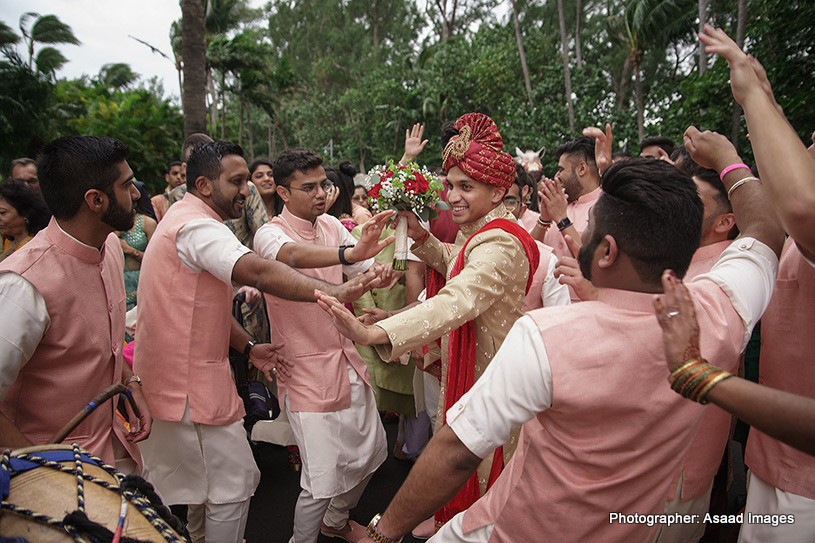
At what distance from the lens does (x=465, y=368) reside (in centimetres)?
271

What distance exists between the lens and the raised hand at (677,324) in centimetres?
131

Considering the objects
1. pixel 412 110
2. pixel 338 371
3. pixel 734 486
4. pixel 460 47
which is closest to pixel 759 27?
pixel 734 486

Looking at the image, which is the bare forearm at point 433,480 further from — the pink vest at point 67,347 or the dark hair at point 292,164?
the dark hair at point 292,164

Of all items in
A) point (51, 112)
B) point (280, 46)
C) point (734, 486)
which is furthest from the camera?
point (280, 46)

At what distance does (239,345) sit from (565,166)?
3.16m

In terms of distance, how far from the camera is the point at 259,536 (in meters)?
3.79

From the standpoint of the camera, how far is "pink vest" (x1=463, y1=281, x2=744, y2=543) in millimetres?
1441

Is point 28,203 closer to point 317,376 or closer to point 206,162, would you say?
point 206,162

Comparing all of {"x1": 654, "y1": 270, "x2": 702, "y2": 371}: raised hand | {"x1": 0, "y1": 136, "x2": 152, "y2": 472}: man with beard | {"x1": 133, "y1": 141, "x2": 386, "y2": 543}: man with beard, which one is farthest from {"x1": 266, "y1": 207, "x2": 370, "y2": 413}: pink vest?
{"x1": 654, "y1": 270, "x2": 702, "y2": 371}: raised hand

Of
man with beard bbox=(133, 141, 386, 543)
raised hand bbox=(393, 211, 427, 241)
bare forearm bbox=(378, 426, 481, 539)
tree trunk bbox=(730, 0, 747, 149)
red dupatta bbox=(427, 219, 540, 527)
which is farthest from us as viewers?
tree trunk bbox=(730, 0, 747, 149)

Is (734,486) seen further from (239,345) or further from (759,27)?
(759,27)

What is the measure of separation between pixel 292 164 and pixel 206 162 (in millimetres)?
661

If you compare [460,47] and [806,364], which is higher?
[460,47]

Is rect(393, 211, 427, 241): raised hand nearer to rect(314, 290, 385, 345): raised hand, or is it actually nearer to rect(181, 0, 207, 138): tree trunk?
rect(314, 290, 385, 345): raised hand
